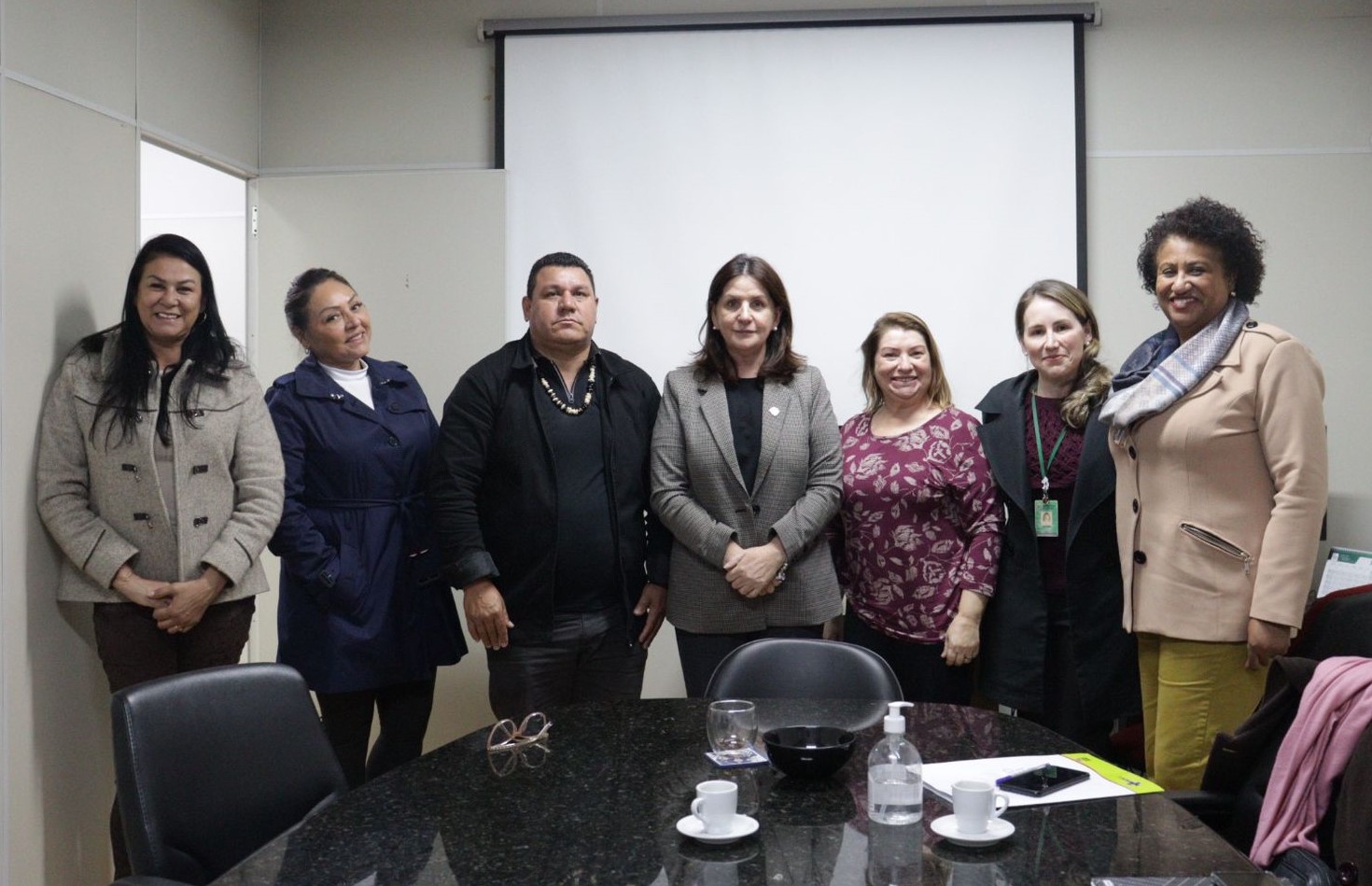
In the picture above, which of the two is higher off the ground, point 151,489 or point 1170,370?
point 1170,370

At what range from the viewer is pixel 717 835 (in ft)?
4.68

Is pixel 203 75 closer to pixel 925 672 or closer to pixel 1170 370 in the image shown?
pixel 925 672

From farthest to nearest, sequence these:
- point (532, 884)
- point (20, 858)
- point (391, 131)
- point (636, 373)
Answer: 1. point (391, 131)
2. point (636, 373)
3. point (20, 858)
4. point (532, 884)

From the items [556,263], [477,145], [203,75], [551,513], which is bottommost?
[551,513]

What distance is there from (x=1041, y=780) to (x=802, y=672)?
0.83 metres

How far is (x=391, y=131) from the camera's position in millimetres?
4230

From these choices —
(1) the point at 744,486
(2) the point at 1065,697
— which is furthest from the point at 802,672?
(2) the point at 1065,697

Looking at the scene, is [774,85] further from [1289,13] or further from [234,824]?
[234,824]

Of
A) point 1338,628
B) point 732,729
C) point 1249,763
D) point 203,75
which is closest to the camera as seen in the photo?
point 732,729

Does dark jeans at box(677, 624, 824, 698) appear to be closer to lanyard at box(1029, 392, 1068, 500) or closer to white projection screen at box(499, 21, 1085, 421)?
lanyard at box(1029, 392, 1068, 500)

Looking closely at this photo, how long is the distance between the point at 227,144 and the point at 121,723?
9.53 ft

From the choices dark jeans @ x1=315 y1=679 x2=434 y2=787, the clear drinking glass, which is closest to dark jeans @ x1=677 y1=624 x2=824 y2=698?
dark jeans @ x1=315 y1=679 x2=434 y2=787

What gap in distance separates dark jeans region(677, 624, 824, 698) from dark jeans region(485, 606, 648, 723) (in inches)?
5.7

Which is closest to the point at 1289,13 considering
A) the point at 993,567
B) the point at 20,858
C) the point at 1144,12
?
the point at 1144,12
